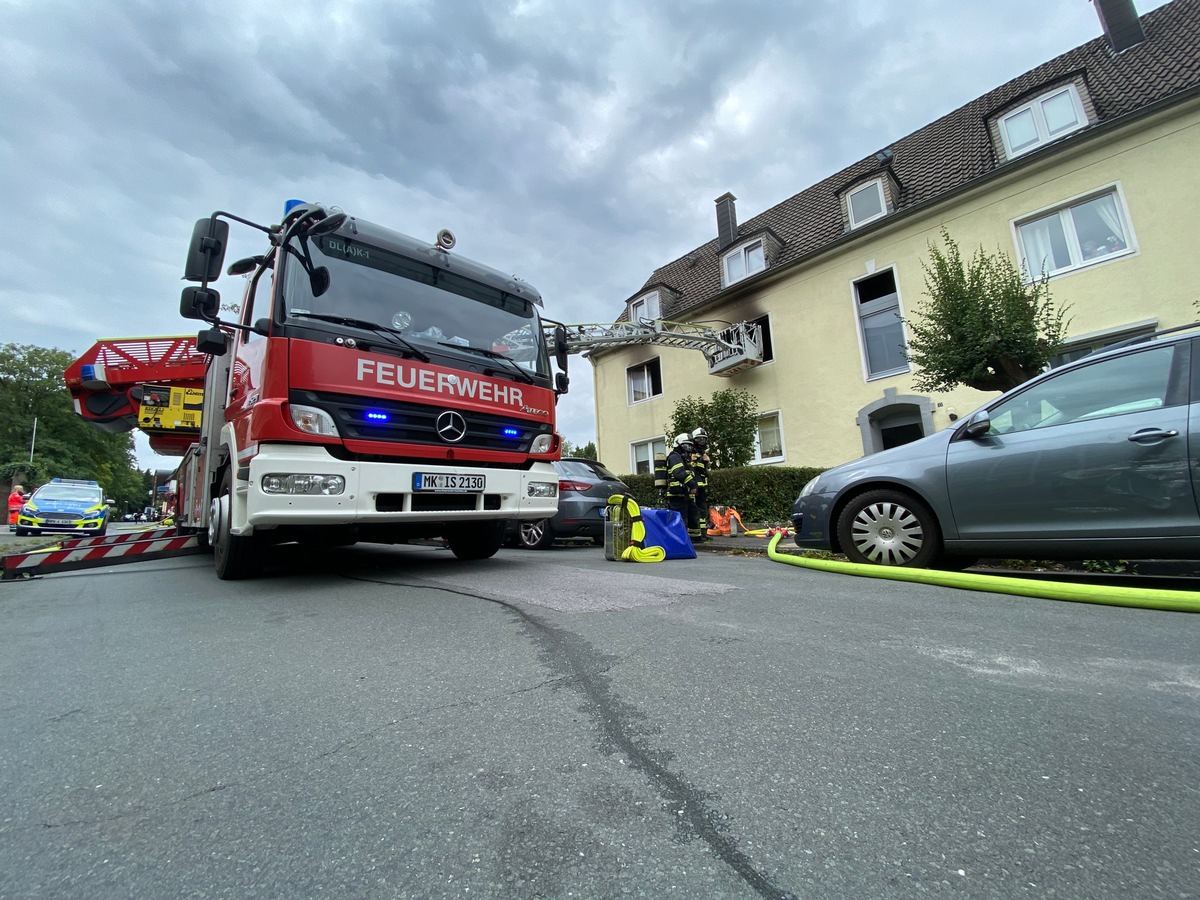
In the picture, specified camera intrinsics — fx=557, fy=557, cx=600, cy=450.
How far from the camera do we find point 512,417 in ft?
16.8

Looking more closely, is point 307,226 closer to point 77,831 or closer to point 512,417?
point 512,417

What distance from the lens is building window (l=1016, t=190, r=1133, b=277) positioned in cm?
1080

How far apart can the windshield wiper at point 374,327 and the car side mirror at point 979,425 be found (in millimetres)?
4321

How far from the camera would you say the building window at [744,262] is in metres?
16.9

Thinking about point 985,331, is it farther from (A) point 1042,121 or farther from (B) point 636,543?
(A) point 1042,121

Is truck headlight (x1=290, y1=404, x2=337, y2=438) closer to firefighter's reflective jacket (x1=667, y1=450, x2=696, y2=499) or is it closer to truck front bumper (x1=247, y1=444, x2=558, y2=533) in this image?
truck front bumper (x1=247, y1=444, x2=558, y2=533)

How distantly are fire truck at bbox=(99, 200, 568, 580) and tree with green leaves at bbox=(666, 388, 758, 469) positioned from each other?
9.26 metres

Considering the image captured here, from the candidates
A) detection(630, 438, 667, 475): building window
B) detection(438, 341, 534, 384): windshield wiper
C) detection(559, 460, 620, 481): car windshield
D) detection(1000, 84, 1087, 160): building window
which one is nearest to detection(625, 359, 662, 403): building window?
detection(630, 438, 667, 475): building window

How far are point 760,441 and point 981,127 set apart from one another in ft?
31.3

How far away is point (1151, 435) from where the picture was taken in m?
3.56

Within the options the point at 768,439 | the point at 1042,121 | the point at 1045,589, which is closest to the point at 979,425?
the point at 1045,589

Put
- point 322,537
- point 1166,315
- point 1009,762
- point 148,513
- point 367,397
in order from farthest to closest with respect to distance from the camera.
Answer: point 148,513
point 1166,315
point 322,537
point 367,397
point 1009,762

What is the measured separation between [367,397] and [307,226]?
1.49 m

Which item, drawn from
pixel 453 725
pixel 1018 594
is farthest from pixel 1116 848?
pixel 1018 594
